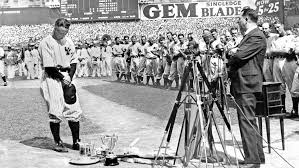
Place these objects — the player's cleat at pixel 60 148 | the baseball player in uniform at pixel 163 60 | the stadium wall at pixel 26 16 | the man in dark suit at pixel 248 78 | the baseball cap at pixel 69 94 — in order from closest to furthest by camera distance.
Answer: the man in dark suit at pixel 248 78 → the player's cleat at pixel 60 148 → the baseball cap at pixel 69 94 → the baseball player in uniform at pixel 163 60 → the stadium wall at pixel 26 16

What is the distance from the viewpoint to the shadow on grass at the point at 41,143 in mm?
8071

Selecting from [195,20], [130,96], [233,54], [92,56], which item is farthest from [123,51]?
[195,20]

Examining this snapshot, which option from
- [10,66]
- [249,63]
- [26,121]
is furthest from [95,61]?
[249,63]

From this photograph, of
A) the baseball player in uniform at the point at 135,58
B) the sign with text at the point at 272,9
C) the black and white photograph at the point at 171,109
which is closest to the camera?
the black and white photograph at the point at 171,109

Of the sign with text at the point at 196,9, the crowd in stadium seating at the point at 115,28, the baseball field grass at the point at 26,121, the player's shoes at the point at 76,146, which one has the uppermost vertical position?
the sign with text at the point at 196,9

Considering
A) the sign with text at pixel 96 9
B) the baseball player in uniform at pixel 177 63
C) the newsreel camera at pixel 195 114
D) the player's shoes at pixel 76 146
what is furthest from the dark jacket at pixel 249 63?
the sign with text at pixel 96 9

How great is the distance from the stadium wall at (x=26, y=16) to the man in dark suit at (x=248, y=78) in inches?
1750

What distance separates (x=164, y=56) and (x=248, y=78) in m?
12.5

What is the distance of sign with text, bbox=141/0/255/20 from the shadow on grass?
131 ft

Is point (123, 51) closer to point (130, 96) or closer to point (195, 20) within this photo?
point (130, 96)

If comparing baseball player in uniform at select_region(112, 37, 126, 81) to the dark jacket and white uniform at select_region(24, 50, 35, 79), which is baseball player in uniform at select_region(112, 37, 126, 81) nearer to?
white uniform at select_region(24, 50, 35, 79)

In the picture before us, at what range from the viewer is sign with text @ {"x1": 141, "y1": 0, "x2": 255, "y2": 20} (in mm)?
48406

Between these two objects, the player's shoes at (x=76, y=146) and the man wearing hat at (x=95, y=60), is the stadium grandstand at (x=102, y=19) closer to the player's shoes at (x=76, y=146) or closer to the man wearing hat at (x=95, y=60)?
the man wearing hat at (x=95, y=60)

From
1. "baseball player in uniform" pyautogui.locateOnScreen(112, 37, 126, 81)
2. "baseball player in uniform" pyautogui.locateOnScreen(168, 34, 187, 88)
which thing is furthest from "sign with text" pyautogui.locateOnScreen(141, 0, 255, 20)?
"baseball player in uniform" pyautogui.locateOnScreen(168, 34, 187, 88)
